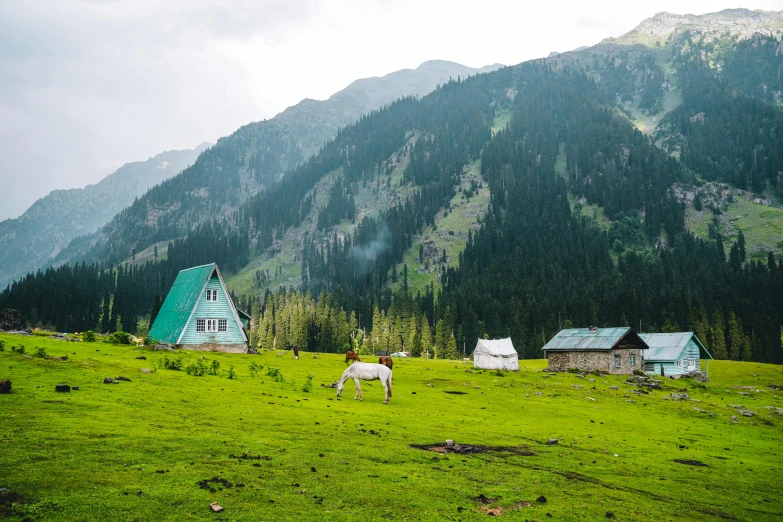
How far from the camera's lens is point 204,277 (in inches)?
2680

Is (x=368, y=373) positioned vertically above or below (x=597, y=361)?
above

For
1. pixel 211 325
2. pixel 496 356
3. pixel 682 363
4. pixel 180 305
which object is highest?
pixel 180 305

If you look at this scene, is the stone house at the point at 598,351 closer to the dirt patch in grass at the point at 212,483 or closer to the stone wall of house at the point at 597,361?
the stone wall of house at the point at 597,361

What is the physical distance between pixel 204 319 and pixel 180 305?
15.9 ft

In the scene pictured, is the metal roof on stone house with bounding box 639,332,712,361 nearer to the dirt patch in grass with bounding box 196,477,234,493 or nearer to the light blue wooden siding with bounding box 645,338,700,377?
the light blue wooden siding with bounding box 645,338,700,377

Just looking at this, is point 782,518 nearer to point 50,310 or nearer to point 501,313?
point 501,313

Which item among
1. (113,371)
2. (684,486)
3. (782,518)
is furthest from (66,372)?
(782,518)

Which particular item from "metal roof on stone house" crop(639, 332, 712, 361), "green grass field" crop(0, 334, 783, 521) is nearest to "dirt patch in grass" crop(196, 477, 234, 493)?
"green grass field" crop(0, 334, 783, 521)

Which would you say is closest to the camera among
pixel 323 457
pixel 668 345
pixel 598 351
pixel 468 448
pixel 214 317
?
pixel 323 457

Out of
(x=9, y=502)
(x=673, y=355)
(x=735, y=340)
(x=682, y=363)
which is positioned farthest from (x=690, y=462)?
(x=735, y=340)

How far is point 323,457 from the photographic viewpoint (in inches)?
770

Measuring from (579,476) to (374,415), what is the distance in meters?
12.8

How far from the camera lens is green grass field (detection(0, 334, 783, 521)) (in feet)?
47.1

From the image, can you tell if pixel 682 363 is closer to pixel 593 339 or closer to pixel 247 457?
pixel 593 339
